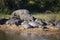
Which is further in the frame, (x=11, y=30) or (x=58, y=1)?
(x=58, y=1)

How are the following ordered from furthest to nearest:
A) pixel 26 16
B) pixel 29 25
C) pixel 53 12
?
pixel 53 12
pixel 26 16
pixel 29 25

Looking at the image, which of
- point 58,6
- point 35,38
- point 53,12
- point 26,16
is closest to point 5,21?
point 26,16

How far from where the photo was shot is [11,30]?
47.9 ft

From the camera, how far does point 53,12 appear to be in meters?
22.6

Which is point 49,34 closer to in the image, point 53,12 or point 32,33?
point 32,33

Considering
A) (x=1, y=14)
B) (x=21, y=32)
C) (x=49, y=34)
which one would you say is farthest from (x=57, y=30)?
(x=1, y=14)

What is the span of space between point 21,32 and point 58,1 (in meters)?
10.9

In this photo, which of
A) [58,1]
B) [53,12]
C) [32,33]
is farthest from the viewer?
[58,1]

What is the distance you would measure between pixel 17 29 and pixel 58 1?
10.3 meters

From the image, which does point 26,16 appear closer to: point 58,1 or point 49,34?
point 49,34

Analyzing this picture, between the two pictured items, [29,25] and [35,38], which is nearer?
[35,38]

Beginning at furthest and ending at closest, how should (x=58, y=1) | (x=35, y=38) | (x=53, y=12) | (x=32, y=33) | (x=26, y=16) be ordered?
1. (x=58, y=1)
2. (x=53, y=12)
3. (x=26, y=16)
4. (x=32, y=33)
5. (x=35, y=38)

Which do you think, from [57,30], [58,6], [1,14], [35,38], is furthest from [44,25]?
[58,6]

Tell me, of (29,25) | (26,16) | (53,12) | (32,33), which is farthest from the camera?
(53,12)
